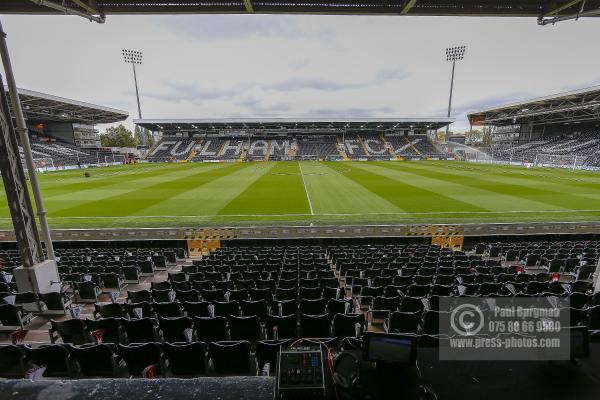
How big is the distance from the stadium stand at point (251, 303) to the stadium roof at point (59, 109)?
4618 centimetres

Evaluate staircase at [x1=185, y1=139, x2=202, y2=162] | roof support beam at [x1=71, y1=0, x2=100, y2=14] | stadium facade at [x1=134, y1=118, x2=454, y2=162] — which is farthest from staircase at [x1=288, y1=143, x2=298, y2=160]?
roof support beam at [x1=71, y1=0, x2=100, y2=14]

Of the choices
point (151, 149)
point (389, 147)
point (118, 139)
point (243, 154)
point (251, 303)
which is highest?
point (118, 139)

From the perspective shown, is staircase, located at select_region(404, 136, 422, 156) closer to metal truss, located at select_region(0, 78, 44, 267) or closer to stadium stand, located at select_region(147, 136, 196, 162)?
stadium stand, located at select_region(147, 136, 196, 162)

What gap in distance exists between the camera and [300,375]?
204cm

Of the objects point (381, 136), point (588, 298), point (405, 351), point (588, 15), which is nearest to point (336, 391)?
point (405, 351)

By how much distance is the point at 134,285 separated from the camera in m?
9.70

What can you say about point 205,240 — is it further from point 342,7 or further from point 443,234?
point 443,234

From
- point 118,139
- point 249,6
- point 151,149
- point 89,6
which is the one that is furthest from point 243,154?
point 249,6

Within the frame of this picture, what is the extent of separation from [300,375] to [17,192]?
8.65m

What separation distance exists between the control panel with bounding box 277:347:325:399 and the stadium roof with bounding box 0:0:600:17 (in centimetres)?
791

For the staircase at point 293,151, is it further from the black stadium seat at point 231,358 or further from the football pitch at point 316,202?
the black stadium seat at point 231,358

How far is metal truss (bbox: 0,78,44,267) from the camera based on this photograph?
6.83m

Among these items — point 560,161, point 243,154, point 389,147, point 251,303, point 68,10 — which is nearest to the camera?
point 251,303

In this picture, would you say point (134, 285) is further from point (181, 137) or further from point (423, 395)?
point (181, 137)
